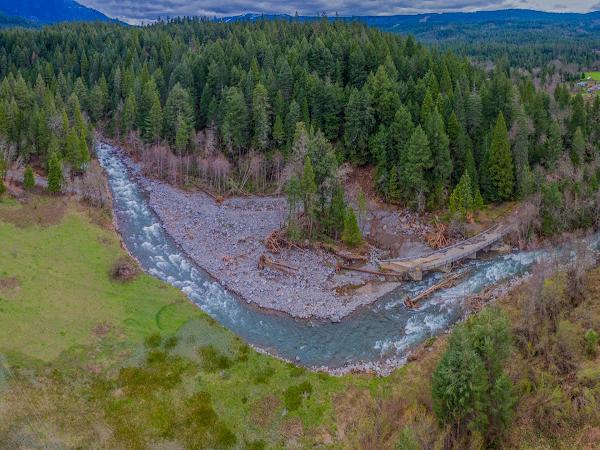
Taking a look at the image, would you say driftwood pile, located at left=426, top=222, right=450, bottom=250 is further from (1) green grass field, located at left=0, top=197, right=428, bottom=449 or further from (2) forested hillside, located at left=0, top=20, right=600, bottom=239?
(1) green grass field, located at left=0, top=197, right=428, bottom=449

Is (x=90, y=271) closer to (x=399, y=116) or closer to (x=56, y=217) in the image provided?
(x=56, y=217)

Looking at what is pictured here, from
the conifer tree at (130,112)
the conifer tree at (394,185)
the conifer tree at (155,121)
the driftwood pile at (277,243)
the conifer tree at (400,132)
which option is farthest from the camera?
the conifer tree at (130,112)

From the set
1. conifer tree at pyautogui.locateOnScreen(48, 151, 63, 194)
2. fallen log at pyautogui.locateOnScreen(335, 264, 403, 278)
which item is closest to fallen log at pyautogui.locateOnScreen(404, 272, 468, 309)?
fallen log at pyautogui.locateOnScreen(335, 264, 403, 278)

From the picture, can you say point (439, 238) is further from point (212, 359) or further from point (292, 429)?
point (292, 429)

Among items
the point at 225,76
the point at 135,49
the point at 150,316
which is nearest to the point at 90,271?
the point at 150,316

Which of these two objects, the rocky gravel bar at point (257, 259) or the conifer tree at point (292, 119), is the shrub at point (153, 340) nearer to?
the rocky gravel bar at point (257, 259)

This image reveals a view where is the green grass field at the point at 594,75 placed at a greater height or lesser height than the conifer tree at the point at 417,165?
greater

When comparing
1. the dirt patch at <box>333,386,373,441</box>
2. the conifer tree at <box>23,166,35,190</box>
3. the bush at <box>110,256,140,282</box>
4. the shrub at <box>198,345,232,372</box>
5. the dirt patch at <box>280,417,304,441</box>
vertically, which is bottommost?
the dirt patch at <box>280,417,304,441</box>

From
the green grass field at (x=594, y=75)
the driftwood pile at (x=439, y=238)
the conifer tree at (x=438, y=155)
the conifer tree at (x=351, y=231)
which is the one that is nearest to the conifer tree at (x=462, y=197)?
the driftwood pile at (x=439, y=238)
